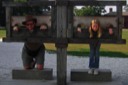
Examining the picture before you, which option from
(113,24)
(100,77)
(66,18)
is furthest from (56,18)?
(100,77)

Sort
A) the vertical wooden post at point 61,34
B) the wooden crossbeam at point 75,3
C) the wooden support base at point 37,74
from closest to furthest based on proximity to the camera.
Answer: the wooden crossbeam at point 75,3, the vertical wooden post at point 61,34, the wooden support base at point 37,74

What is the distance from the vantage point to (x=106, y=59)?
52.2 feet

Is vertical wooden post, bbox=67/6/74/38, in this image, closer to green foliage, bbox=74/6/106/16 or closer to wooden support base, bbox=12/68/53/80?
green foliage, bbox=74/6/106/16

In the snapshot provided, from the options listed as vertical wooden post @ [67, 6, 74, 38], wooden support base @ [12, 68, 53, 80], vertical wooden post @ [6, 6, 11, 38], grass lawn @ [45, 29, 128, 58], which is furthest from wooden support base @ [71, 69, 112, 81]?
grass lawn @ [45, 29, 128, 58]

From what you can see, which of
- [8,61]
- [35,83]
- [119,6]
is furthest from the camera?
[8,61]

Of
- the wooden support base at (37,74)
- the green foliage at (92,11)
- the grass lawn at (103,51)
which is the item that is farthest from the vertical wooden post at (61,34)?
the grass lawn at (103,51)

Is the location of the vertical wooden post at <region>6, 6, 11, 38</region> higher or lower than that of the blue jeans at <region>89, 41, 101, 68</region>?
higher

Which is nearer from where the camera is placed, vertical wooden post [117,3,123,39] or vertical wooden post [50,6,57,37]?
vertical wooden post [117,3,123,39]

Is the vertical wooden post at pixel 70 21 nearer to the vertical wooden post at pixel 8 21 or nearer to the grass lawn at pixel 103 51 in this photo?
the vertical wooden post at pixel 8 21

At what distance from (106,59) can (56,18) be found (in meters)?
7.69

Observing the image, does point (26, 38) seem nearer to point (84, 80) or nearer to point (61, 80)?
point (61, 80)

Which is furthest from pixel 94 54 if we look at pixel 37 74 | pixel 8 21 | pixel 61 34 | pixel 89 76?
pixel 8 21

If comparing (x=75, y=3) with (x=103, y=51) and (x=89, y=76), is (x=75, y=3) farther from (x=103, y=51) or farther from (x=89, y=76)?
(x=103, y=51)

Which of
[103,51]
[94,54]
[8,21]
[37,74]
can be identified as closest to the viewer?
[8,21]
